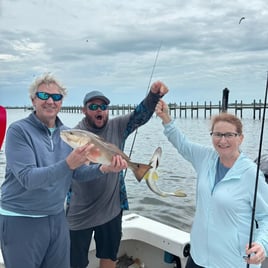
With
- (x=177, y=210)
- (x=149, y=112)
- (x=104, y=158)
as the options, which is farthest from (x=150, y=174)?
(x=177, y=210)

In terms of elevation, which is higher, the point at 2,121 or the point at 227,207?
the point at 2,121

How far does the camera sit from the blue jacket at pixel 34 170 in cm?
243

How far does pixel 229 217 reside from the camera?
253 cm

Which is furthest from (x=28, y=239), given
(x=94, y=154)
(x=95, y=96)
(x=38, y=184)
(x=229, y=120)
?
(x=229, y=120)

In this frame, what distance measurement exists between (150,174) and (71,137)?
2.95ft

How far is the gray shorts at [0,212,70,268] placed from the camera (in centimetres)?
257

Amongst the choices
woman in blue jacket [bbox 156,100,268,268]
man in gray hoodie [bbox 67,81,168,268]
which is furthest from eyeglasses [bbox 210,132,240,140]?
man in gray hoodie [bbox 67,81,168,268]

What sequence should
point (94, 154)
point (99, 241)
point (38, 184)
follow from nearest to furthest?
1. point (38, 184)
2. point (94, 154)
3. point (99, 241)

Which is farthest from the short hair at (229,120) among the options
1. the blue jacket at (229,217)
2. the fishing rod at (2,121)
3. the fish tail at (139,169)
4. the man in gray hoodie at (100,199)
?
the fishing rod at (2,121)

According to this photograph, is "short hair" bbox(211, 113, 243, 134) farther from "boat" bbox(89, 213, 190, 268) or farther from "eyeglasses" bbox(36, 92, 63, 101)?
"boat" bbox(89, 213, 190, 268)

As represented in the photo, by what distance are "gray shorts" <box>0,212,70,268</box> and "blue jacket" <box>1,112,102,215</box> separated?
3.0 inches

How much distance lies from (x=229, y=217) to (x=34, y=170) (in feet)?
4.58

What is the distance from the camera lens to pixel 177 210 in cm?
979

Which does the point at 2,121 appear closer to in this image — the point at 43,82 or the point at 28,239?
the point at 43,82
